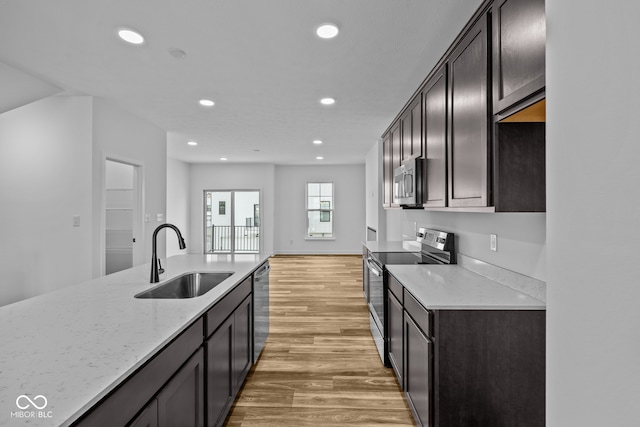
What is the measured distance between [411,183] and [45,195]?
385 cm

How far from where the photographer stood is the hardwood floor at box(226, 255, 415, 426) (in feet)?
6.90

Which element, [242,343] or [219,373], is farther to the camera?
[242,343]

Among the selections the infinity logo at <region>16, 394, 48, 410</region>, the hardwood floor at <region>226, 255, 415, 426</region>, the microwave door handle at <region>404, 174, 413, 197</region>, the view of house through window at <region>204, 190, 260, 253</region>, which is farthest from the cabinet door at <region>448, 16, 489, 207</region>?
the view of house through window at <region>204, 190, 260, 253</region>

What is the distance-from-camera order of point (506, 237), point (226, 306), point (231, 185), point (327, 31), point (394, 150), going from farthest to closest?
point (231, 185) < point (394, 150) < point (327, 31) < point (506, 237) < point (226, 306)

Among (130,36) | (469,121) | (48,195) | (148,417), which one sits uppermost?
(130,36)

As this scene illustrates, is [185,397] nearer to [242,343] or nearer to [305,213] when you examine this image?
[242,343]

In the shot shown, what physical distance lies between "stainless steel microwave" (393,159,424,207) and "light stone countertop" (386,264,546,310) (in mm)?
659

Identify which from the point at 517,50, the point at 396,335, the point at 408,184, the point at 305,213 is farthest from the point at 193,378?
the point at 305,213

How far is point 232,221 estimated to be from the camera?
358 inches

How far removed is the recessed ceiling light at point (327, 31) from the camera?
2.15 metres

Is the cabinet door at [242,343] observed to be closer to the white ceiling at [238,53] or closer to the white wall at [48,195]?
the white ceiling at [238,53]

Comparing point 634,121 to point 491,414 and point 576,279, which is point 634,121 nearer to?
point 576,279

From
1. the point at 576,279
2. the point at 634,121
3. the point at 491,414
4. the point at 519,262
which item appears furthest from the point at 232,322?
the point at 634,121

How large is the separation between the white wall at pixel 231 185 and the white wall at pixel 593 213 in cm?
847
